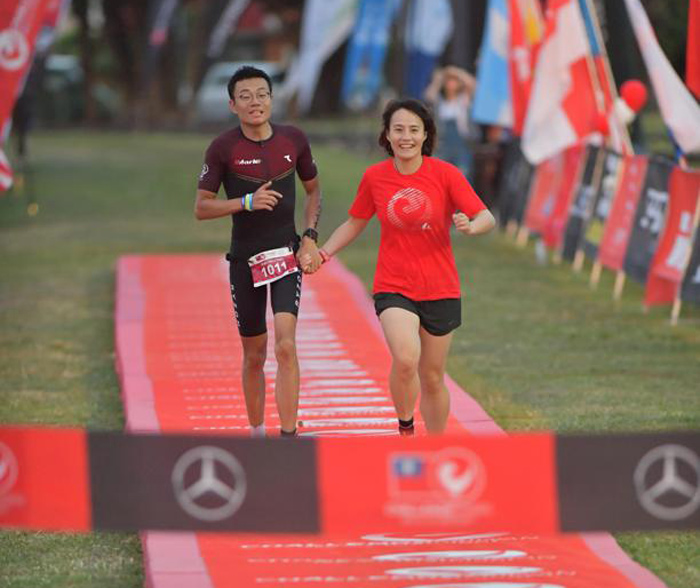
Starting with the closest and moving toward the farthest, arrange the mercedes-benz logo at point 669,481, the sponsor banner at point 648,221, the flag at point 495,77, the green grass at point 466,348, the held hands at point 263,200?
1. the mercedes-benz logo at point 669,481
2. the green grass at point 466,348
3. the held hands at point 263,200
4. the sponsor banner at point 648,221
5. the flag at point 495,77

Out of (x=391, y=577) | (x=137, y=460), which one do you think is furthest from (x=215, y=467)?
(x=391, y=577)

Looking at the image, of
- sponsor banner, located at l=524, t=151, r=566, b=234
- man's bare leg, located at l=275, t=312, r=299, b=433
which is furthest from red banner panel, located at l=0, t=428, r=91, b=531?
sponsor banner, located at l=524, t=151, r=566, b=234

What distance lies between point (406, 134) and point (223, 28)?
122 ft

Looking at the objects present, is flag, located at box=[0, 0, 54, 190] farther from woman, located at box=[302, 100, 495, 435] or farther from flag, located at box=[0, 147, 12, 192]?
woman, located at box=[302, 100, 495, 435]

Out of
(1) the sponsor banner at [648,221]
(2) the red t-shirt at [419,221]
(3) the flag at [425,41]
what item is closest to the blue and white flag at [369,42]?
(3) the flag at [425,41]

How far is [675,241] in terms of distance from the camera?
1402 centimetres

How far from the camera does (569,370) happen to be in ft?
39.8

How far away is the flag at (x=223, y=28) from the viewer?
44344 mm

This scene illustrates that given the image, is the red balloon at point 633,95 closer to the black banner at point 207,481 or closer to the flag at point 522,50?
the flag at point 522,50

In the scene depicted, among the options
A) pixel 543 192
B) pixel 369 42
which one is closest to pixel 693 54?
pixel 543 192

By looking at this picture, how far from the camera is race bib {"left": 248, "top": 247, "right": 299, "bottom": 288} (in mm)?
8586

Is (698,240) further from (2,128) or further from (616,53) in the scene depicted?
(616,53)

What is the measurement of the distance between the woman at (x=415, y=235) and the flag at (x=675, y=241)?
5.74 metres

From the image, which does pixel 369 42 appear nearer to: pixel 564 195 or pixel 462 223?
pixel 564 195
